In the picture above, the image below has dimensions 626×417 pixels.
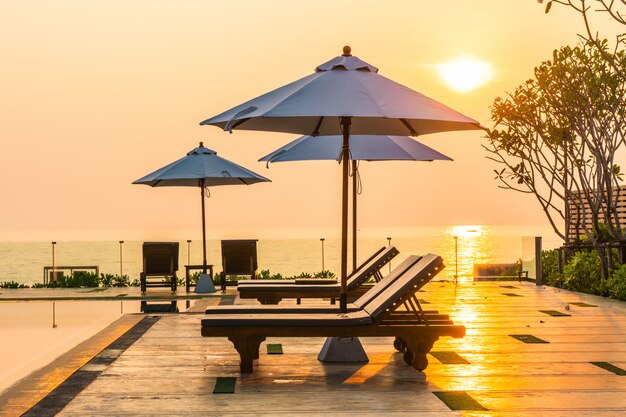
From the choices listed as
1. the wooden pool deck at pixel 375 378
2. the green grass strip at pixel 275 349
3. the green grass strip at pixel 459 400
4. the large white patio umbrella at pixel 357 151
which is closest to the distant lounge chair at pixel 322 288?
the large white patio umbrella at pixel 357 151

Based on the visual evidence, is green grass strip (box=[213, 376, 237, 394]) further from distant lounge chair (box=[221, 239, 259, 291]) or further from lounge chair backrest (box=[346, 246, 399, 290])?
distant lounge chair (box=[221, 239, 259, 291])

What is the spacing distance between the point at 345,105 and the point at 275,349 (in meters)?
2.76

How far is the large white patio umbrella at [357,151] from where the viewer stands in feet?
32.6

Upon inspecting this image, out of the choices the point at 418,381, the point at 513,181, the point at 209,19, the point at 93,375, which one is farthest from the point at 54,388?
the point at 209,19

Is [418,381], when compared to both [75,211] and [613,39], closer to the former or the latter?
[613,39]

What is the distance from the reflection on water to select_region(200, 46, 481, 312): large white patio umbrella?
301cm

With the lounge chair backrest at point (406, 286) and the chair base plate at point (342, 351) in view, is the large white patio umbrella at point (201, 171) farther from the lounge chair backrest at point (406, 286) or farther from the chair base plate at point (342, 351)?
the lounge chair backrest at point (406, 286)

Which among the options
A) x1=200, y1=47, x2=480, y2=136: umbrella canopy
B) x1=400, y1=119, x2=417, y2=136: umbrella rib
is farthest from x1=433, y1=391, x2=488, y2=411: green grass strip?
x1=400, y1=119, x2=417, y2=136: umbrella rib

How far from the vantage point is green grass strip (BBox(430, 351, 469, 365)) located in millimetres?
7668

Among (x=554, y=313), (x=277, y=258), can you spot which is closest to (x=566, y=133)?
(x=554, y=313)

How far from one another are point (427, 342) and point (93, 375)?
263 centimetres

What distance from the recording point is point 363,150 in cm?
1019

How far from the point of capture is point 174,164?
619 inches

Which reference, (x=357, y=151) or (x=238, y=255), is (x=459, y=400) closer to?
(x=357, y=151)
